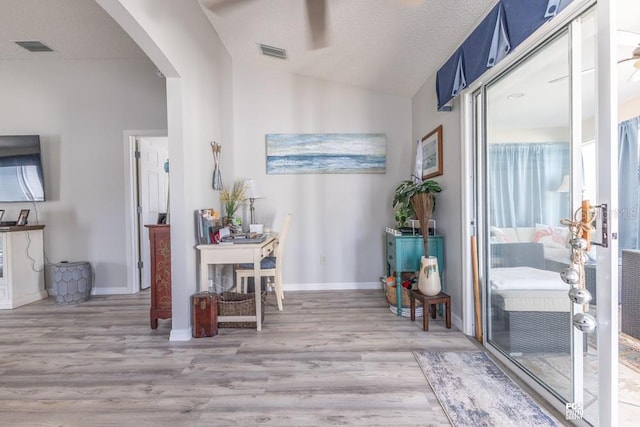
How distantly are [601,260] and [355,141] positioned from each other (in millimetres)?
2933

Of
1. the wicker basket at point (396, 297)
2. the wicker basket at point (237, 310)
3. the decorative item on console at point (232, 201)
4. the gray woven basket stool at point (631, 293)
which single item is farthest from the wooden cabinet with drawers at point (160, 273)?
the gray woven basket stool at point (631, 293)

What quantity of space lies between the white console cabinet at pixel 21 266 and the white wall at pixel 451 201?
4825 mm

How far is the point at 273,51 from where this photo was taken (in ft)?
11.2

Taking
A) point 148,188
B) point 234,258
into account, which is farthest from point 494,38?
point 148,188

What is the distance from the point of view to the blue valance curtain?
147 cm

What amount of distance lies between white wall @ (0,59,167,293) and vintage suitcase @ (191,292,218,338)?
79.2 inches

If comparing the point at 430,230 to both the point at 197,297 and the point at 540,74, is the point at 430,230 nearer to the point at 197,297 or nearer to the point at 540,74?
the point at 540,74

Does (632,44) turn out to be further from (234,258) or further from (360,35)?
(234,258)

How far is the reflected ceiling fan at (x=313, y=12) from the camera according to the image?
1.96 m

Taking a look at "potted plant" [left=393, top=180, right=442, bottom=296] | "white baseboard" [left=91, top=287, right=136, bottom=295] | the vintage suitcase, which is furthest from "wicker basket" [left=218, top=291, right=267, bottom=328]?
"white baseboard" [left=91, top=287, right=136, bottom=295]

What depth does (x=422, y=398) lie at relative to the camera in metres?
1.65

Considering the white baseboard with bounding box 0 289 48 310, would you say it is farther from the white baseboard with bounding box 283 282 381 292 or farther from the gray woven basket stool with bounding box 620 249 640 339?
the gray woven basket stool with bounding box 620 249 640 339

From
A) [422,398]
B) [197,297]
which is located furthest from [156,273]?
[422,398]

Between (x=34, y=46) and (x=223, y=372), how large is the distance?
14.5 ft
